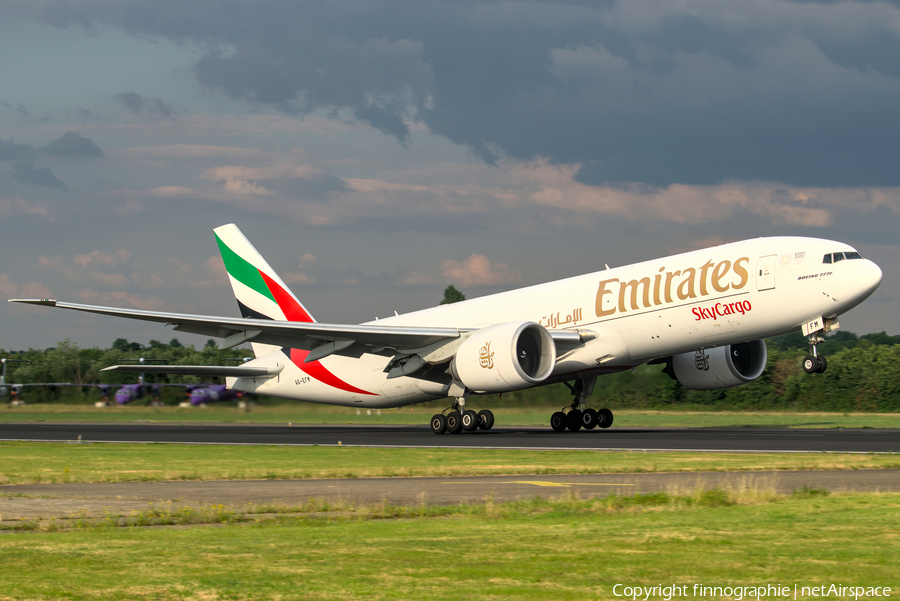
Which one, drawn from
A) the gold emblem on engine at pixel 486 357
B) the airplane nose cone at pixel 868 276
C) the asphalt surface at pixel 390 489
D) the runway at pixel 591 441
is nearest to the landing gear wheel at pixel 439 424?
the runway at pixel 591 441

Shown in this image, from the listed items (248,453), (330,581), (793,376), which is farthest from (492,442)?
(793,376)

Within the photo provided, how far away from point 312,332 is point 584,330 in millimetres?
8752

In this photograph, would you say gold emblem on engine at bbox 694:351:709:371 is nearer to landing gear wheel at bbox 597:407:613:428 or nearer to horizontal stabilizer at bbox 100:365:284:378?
landing gear wheel at bbox 597:407:613:428

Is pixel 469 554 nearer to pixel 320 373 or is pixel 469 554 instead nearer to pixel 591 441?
pixel 591 441

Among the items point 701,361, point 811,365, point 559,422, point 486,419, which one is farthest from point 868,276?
point 486,419

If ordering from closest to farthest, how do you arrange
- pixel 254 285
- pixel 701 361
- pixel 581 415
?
pixel 581 415, pixel 701 361, pixel 254 285

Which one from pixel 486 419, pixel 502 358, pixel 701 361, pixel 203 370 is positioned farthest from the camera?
pixel 203 370

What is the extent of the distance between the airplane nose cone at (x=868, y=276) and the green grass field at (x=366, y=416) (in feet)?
34.8

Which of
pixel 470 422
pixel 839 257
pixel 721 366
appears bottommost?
pixel 470 422

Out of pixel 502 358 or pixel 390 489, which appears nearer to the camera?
pixel 390 489

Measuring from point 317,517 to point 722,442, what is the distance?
1581 cm

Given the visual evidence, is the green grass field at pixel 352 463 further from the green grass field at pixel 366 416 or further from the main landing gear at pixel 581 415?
the green grass field at pixel 366 416

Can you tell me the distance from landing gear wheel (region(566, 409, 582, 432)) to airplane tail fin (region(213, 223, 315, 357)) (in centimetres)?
1125

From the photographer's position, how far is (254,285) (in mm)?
37500
